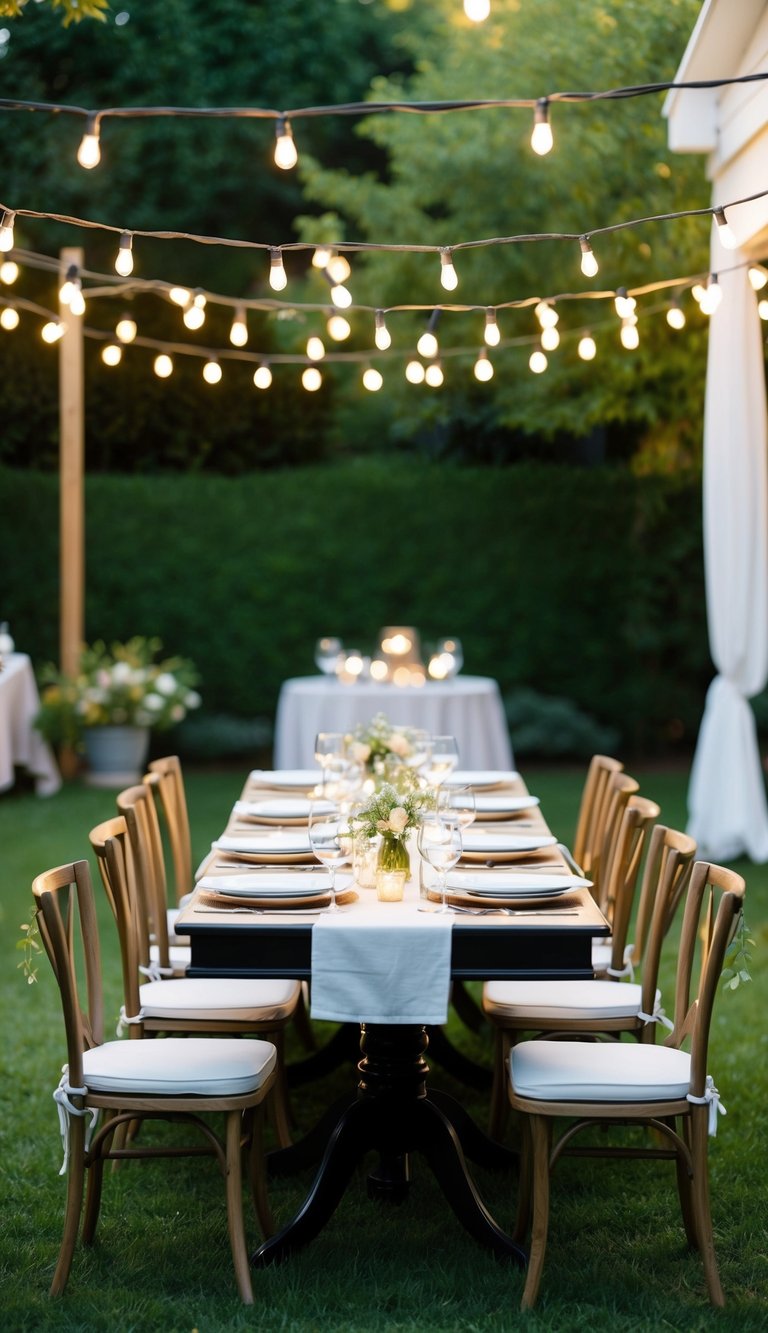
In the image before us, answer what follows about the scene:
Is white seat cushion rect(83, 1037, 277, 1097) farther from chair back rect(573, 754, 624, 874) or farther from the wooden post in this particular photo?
the wooden post

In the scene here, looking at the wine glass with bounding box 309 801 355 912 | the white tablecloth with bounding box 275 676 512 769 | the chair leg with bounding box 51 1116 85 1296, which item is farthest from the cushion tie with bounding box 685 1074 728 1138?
the white tablecloth with bounding box 275 676 512 769

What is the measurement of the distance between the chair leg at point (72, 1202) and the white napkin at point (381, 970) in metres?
0.58

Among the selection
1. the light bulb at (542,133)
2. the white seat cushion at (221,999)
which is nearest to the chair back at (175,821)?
the white seat cushion at (221,999)

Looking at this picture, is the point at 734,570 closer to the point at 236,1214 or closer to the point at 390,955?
the point at 390,955

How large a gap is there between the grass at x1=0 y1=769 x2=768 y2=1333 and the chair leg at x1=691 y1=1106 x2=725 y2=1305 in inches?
2.4

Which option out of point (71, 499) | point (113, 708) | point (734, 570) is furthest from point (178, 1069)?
point (71, 499)

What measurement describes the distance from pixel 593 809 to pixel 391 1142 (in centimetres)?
168

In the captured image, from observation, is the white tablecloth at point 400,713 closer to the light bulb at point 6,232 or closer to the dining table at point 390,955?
the dining table at point 390,955

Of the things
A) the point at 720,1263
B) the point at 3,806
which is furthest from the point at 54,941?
the point at 3,806

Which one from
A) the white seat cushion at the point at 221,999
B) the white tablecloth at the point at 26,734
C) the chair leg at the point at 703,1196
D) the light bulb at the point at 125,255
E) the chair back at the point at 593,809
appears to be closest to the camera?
the chair leg at the point at 703,1196

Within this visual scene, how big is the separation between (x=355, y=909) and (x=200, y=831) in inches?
203

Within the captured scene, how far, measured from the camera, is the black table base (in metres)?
3.24

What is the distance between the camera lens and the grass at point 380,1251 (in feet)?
9.80

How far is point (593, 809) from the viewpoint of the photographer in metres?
4.77
